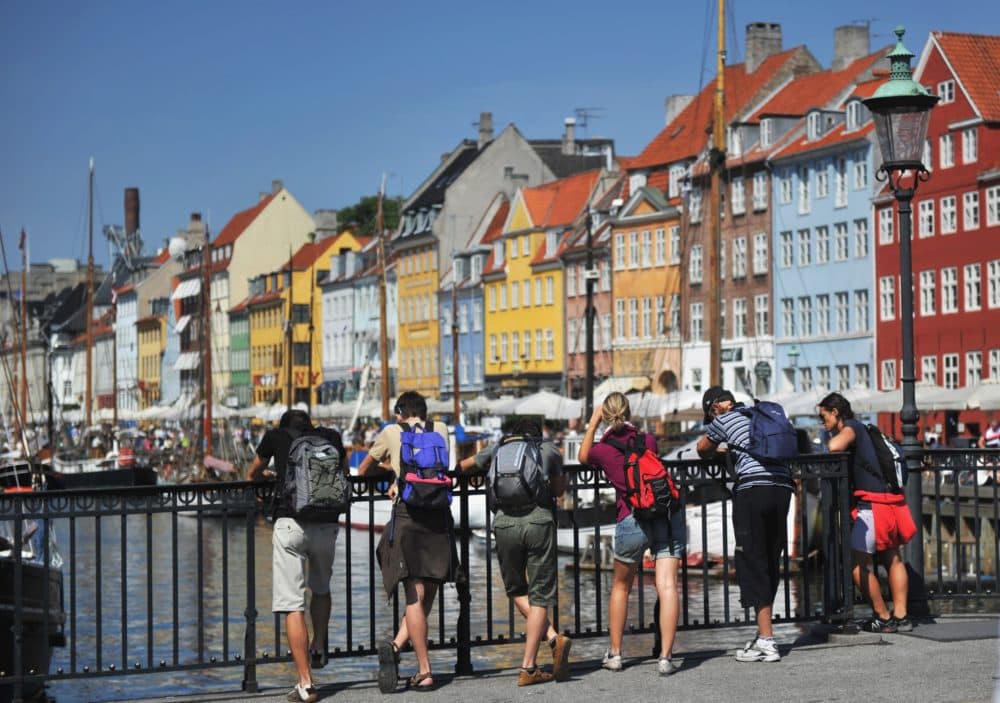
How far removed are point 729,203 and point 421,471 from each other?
67.5 meters

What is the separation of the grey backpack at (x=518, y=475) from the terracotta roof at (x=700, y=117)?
2608 inches

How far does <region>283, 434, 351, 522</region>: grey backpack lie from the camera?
10.6 m

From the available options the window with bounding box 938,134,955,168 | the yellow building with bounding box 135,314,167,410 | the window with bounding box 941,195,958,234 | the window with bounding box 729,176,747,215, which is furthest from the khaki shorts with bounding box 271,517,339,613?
the yellow building with bounding box 135,314,167,410

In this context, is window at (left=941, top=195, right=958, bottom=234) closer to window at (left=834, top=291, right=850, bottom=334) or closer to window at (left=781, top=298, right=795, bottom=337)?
window at (left=834, top=291, right=850, bottom=334)

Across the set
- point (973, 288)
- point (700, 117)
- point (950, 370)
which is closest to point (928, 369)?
point (950, 370)

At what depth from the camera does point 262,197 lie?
139625mm

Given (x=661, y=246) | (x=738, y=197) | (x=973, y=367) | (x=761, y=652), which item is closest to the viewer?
(x=761, y=652)

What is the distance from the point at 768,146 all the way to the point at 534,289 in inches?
847

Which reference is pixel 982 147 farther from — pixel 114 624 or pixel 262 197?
pixel 262 197

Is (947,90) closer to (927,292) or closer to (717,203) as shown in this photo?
(927,292)

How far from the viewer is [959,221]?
60.5 m

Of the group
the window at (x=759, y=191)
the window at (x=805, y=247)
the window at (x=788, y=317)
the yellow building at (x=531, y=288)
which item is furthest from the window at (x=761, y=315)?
the yellow building at (x=531, y=288)

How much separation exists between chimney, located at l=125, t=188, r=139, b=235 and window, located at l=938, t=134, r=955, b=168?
11121 centimetres

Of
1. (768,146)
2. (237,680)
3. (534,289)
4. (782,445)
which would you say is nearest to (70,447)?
(534,289)
